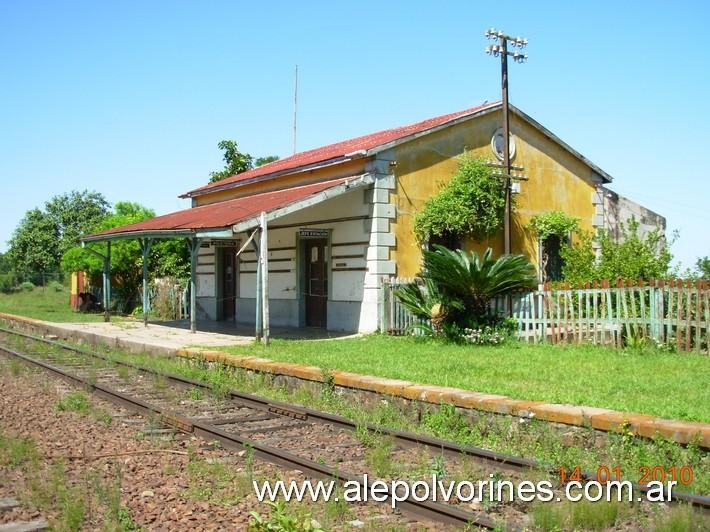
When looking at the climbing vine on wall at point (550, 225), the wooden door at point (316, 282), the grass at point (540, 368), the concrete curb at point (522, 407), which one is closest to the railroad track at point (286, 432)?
the concrete curb at point (522, 407)

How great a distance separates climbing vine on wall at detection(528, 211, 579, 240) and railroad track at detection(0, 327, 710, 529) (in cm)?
1140

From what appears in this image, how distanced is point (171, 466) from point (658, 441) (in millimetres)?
→ 4076

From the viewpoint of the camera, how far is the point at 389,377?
9.70 m

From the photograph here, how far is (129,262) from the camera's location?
1075 inches

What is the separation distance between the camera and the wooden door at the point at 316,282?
18.7 metres

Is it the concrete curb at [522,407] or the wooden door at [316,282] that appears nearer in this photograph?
the concrete curb at [522,407]

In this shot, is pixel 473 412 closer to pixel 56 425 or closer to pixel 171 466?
pixel 171 466

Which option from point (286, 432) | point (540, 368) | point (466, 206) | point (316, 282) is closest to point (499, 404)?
point (286, 432)

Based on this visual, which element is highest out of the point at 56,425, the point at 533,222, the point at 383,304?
the point at 533,222

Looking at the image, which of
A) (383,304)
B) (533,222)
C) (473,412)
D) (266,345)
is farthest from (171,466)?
(533,222)

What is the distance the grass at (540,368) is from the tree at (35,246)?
50.5 m

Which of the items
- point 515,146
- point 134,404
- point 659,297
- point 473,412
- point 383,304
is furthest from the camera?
point 515,146

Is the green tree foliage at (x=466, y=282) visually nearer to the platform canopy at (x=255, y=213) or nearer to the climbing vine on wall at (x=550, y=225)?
the platform canopy at (x=255, y=213)

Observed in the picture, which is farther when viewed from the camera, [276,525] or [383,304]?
[383,304]
